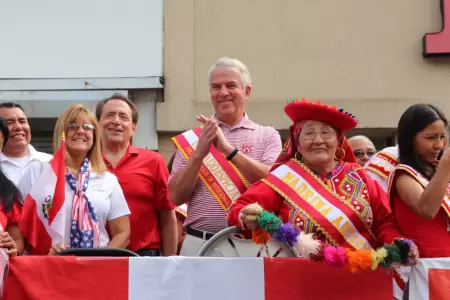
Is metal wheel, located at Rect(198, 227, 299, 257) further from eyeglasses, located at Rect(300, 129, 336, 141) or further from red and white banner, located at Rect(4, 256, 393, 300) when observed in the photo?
eyeglasses, located at Rect(300, 129, 336, 141)

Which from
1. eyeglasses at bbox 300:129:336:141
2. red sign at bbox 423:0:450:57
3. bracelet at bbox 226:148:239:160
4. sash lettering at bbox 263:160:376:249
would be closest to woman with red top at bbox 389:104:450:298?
sash lettering at bbox 263:160:376:249

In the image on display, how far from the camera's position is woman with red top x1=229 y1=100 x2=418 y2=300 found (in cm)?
330

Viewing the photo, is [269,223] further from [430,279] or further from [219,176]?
[219,176]

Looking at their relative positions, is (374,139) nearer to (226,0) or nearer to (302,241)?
(226,0)

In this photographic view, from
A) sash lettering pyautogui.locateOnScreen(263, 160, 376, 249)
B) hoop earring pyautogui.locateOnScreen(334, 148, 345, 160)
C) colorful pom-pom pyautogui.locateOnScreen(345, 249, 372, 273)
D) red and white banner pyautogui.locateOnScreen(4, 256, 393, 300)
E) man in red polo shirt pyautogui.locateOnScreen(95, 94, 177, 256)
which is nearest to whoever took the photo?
colorful pom-pom pyautogui.locateOnScreen(345, 249, 372, 273)

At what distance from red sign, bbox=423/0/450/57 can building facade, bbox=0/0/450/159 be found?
0.02m

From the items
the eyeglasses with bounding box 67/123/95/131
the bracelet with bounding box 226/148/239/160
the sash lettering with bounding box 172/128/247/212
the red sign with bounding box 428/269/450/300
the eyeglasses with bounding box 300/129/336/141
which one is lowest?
the red sign with bounding box 428/269/450/300

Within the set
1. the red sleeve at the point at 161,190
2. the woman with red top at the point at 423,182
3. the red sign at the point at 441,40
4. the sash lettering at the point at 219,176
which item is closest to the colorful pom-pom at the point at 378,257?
the woman with red top at the point at 423,182

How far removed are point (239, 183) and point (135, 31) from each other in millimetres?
4946

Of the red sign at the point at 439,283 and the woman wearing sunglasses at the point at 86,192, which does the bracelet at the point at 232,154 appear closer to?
the woman wearing sunglasses at the point at 86,192

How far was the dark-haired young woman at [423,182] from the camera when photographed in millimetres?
3207

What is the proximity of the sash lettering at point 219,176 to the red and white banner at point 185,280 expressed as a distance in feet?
2.48

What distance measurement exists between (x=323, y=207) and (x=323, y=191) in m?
0.09

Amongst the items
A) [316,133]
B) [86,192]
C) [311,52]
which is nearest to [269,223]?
[316,133]
